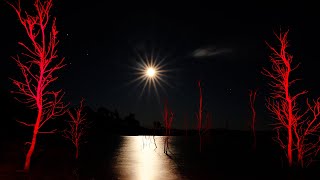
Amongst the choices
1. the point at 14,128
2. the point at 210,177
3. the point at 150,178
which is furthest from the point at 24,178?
the point at 14,128

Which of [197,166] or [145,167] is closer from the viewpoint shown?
[145,167]

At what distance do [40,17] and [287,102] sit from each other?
17.3 meters

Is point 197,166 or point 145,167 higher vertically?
point 197,166

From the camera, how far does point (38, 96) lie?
65.2 ft

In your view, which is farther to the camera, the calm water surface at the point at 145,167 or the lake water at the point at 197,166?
the lake water at the point at 197,166

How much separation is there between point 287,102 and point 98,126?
177 meters

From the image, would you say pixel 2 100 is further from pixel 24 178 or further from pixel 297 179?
pixel 297 179

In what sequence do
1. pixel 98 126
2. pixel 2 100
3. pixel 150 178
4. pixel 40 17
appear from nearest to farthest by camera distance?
pixel 40 17
pixel 150 178
pixel 2 100
pixel 98 126

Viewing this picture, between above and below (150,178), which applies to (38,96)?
above

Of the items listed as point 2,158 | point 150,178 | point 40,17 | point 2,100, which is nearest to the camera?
point 40,17

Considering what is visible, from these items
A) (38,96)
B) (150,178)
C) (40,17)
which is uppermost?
(40,17)

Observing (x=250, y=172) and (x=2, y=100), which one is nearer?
(x=250, y=172)

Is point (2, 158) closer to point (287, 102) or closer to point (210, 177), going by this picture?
point (210, 177)

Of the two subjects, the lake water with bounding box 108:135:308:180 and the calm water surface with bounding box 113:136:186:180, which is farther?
the lake water with bounding box 108:135:308:180
